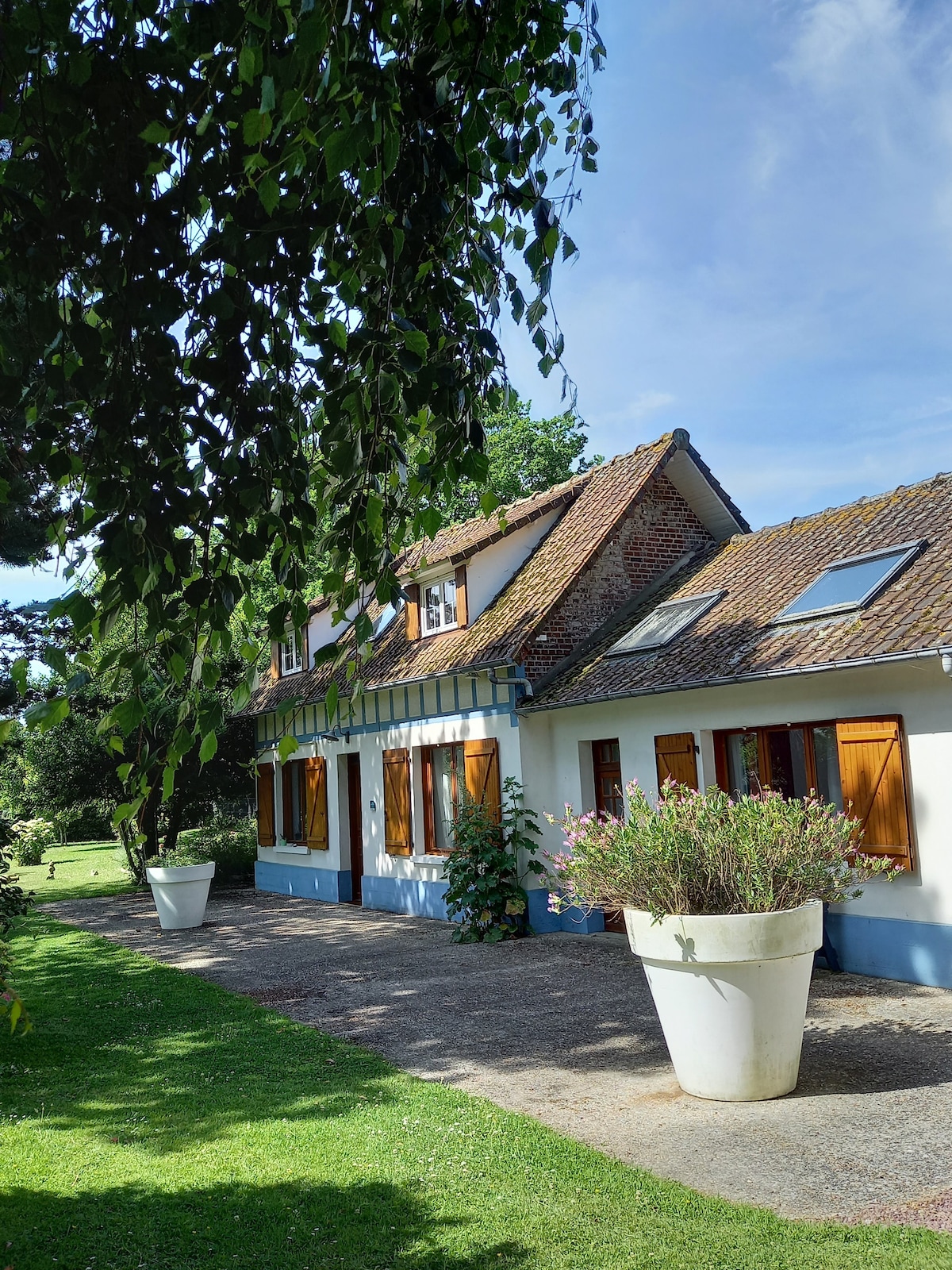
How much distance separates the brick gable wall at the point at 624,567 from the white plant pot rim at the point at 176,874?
18.8 feet

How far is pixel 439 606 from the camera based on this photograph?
583 inches

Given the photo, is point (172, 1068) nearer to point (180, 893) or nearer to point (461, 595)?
point (180, 893)

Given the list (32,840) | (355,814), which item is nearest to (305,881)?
(355,814)

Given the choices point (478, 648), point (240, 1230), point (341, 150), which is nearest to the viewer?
point (341, 150)

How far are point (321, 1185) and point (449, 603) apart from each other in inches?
417

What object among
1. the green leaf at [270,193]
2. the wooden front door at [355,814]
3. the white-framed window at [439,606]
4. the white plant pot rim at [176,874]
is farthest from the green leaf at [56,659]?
the wooden front door at [355,814]

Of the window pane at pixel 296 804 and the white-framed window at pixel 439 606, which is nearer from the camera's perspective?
the white-framed window at pixel 439 606

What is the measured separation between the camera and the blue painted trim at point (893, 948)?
8.08m

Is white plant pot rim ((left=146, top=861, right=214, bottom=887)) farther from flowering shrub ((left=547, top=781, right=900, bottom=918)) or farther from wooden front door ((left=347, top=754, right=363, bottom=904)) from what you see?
flowering shrub ((left=547, top=781, right=900, bottom=918))

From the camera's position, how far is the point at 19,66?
7.28 ft

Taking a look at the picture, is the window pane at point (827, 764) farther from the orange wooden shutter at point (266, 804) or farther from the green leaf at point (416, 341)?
the orange wooden shutter at point (266, 804)

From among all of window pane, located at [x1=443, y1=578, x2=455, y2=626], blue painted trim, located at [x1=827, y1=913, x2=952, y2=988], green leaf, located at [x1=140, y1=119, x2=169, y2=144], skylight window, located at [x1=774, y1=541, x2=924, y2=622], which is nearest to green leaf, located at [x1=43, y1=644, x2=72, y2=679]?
green leaf, located at [x1=140, y1=119, x2=169, y2=144]

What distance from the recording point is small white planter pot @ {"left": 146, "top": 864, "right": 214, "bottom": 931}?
1391cm

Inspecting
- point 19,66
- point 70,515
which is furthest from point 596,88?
point 70,515
